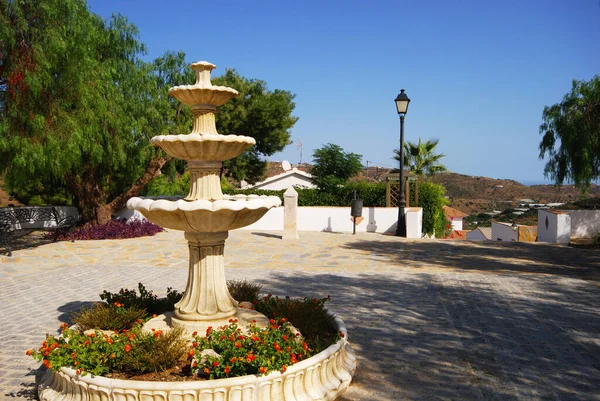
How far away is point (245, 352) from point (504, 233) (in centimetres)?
2436

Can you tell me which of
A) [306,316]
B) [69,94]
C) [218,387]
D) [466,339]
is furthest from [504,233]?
[218,387]

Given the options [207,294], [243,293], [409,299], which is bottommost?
[409,299]

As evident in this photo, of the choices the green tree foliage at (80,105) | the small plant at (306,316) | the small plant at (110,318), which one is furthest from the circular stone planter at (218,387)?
the green tree foliage at (80,105)

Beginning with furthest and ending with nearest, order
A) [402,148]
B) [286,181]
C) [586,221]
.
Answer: [286,181] < [402,148] < [586,221]

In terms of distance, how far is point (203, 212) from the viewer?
484 centimetres

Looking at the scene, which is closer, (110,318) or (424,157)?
(110,318)

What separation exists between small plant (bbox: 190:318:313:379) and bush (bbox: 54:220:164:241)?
40.2ft

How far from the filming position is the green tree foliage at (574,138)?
1524cm

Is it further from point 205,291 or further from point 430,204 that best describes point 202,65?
point 430,204

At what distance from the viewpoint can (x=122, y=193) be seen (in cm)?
1897

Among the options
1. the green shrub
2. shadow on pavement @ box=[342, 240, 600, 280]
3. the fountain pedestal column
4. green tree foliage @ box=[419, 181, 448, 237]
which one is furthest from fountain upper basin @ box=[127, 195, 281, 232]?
green tree foliage @ box=[419, 181, 448, 237]

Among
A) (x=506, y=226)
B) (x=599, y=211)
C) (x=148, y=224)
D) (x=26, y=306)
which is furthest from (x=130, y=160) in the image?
(x=506, y=226)

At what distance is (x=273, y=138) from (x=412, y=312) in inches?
1018

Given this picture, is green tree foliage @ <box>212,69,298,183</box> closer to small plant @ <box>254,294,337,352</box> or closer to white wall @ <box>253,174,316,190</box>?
white wall @ <box>253,174,316,190</box>
